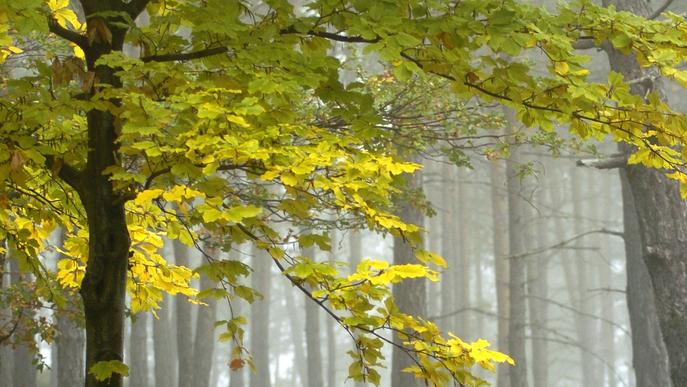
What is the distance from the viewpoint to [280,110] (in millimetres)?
4195

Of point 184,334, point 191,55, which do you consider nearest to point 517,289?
point 184,334

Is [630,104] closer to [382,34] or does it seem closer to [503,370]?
[382,34]

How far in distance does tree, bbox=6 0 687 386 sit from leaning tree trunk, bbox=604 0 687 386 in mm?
5799

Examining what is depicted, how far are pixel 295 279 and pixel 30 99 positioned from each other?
5.80 feet

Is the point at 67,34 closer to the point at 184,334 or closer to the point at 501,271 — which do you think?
the point at 184,334

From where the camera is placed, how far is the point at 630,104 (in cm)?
416

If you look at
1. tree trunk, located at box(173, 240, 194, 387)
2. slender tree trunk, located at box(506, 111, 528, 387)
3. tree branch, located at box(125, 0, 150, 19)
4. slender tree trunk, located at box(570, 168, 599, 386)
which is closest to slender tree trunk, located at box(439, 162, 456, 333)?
slender tree trunk, located at box(570, 168, 599, 386)

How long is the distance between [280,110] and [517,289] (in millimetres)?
15450

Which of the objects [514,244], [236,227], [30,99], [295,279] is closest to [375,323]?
[295,279]

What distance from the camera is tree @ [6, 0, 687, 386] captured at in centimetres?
377

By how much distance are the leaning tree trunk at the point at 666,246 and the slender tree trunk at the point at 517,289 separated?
699 cm

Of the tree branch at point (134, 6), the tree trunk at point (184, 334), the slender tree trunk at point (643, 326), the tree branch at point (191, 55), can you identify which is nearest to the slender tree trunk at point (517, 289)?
the slender tree trunk at point (643, 326)

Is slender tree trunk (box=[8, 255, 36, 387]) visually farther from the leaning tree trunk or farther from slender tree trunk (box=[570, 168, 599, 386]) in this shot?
slender tree trunk (box=[570, 168, 599, 386])

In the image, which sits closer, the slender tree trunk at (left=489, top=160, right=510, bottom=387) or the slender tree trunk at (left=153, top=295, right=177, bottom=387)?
the slender tree trunk at (left=153, top=295, right=177, bottom=387)
